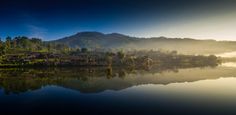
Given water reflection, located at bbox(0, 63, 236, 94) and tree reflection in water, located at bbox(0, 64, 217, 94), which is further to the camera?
water reflection, located at bbox(0, 63, 236, 94)

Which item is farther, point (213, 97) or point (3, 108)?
point (213, 97)

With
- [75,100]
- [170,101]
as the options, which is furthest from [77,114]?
[170,101]

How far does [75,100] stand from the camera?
50.3 meters

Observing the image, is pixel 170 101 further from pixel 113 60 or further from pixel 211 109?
pixel 113 60

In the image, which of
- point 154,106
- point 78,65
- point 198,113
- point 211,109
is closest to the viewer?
point 198,113

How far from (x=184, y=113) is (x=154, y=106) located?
21.0ft

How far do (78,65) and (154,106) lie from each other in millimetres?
129768

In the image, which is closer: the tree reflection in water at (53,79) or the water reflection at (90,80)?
the tree reflection in water at (53,79)

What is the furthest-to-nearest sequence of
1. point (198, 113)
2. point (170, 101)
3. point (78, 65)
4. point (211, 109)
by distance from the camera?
point (78, 65) < point (170, 101) < point (211, 109) < point (198, 113)

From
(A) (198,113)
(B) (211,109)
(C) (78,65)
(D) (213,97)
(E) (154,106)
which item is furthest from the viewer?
(C) (78,65)

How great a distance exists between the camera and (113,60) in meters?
186

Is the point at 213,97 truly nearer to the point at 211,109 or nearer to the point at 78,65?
the point at 211,109

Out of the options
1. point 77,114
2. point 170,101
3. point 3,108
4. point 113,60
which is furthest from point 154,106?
point 113,60

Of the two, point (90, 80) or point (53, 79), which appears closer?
point (90, 80)
